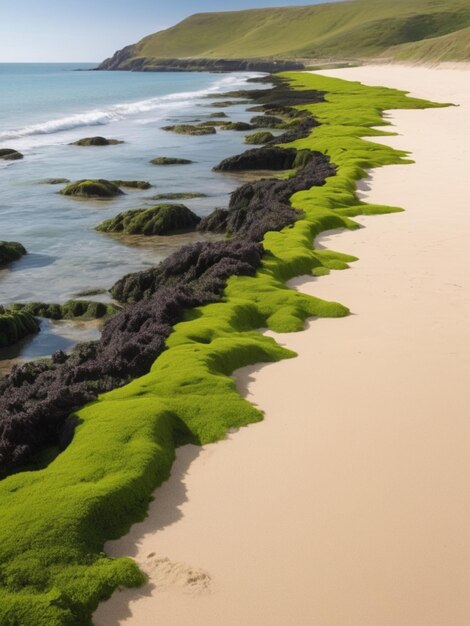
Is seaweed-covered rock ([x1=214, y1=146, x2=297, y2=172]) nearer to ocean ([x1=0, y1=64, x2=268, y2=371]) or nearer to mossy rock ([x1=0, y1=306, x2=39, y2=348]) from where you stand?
ocean ([x1=0, y1=64, x2=268, y2=371])

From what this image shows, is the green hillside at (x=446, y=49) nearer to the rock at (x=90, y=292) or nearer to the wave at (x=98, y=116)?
the wave at (x=98, y=116)

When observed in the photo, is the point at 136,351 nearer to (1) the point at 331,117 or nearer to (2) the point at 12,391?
(2) the point at 12,391

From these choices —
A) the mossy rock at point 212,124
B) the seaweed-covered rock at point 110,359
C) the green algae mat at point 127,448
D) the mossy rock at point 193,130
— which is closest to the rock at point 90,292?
the seaweed-covered rock at point 110,359

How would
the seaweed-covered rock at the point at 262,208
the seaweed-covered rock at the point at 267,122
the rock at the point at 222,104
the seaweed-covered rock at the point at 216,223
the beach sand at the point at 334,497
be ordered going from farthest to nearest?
1. the rock at the point at 222,104
2. the seaweed-covered rock at the point at 267,122
3. the seaweed-covered rock at the point at 216,223
4. the seaweed-covered rock at the point at 262,208
5. the beach sand at the point at 334,497

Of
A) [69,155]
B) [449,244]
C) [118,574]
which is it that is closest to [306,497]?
[118,574]

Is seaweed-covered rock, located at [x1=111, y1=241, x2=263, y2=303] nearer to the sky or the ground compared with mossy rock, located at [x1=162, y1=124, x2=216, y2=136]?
nearer to the sky

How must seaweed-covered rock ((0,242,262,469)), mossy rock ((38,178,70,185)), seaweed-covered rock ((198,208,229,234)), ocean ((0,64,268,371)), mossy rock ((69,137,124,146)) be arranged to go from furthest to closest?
1. mossy rock ((69,137,124,146))
2. mossy rock ((38,178,70,185))
3. seaweed-covered rock ((198,208,229,234))
4. ocean ((0,64,268,371))
5. seaweed-covered rock ((0,242,262,469))

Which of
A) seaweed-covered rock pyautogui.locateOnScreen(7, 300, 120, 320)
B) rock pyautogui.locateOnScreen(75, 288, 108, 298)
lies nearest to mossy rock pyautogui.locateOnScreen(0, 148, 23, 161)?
rock pyautogui.locateOnScreen(75, 288, 108, 298)

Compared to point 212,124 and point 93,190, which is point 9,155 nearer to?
point 93,190
